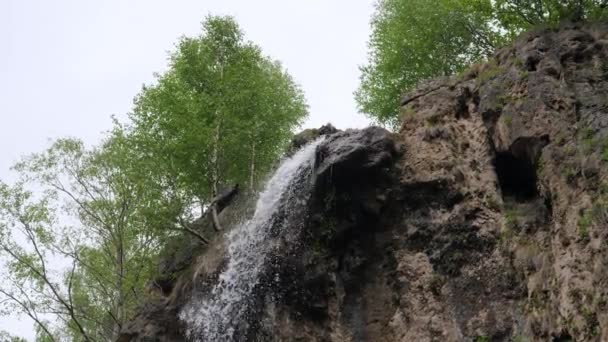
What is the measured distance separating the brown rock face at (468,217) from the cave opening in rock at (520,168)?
0.12ft

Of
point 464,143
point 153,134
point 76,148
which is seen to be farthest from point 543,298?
point 76,148

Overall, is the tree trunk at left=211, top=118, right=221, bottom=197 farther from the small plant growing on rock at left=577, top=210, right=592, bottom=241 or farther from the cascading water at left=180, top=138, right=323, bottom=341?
the small plant growing on rock at left=577, top=210, right=592, bottom=241

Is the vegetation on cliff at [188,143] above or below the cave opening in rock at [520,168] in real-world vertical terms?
above

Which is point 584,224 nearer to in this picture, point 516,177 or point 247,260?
point 516,177

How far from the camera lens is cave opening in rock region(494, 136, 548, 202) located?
43.3 ft

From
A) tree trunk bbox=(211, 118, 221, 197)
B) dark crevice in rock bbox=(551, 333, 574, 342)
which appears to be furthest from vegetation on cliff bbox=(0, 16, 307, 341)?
dark crevice in rock bbox=(551, 333, 574, 342)

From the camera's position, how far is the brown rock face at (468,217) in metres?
11.1

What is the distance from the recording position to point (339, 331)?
15234 millimetres

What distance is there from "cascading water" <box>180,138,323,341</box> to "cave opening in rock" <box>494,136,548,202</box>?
17.7 ft

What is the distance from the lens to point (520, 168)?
1414cm

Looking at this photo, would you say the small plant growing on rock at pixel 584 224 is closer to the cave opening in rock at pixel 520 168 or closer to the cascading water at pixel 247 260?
the cave opening in rock at pixel 520 168

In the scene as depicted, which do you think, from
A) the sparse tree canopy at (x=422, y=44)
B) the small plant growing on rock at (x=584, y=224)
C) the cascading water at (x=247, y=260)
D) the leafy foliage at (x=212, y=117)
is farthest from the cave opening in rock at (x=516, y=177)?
the leafy foliage at (x=212, y=117)

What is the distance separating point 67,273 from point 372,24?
69.4ft

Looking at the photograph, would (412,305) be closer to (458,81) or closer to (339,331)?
(339,331)
